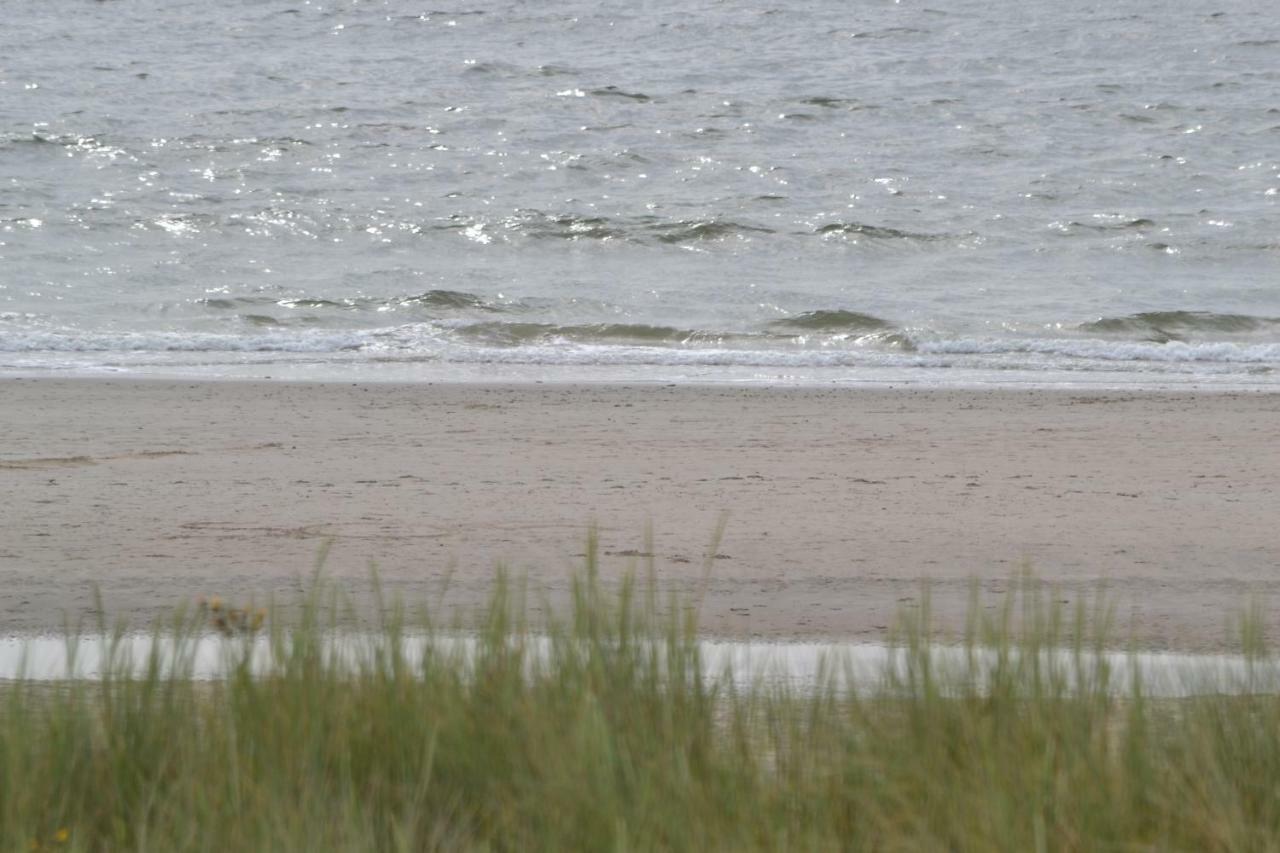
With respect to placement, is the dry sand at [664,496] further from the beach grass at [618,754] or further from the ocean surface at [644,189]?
the ocean surface at [644,189]

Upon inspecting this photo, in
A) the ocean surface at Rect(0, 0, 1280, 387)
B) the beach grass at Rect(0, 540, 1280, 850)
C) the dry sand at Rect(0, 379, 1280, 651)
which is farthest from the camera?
the ocean surface at Rect(0, 0, 1280, 387)

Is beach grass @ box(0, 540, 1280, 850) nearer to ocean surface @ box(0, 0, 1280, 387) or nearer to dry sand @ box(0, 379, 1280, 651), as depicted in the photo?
dry sand @ box(0, 379, 1280, 651)

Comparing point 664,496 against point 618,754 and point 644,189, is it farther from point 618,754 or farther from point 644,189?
point 644,189

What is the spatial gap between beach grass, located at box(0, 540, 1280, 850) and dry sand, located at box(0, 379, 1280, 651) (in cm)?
47

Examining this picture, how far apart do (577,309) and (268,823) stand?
9.85 meters

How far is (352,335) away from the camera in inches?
428

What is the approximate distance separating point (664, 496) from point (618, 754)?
322 cm

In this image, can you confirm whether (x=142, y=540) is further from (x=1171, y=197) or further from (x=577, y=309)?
(x=1171, y=197)

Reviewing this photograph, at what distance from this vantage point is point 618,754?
2369 mm

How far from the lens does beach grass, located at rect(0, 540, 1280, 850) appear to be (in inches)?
87.7


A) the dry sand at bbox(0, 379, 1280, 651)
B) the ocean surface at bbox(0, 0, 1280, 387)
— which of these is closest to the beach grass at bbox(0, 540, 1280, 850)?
the dry sand at bbox(0, 379, 1280, 651)

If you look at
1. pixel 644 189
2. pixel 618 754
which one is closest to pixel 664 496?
pixel 618 754

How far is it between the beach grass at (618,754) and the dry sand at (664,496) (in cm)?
47

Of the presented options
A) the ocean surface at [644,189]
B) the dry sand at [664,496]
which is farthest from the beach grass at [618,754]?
the ocean surface at [644,189]
